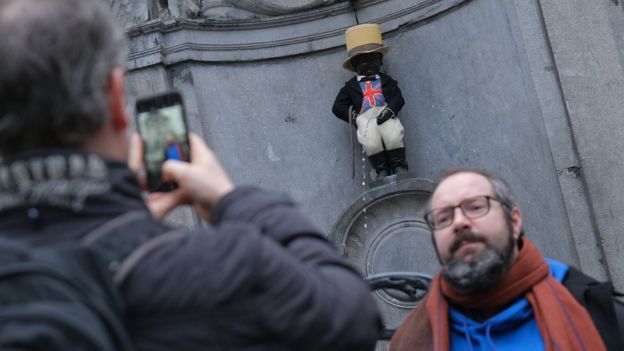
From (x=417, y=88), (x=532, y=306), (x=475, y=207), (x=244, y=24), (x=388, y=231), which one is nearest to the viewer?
(x=532, y=306)

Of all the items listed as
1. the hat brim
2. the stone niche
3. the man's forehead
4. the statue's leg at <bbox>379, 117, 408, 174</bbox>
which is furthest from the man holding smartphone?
the stone niche

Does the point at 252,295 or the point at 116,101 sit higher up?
the point at 116,101

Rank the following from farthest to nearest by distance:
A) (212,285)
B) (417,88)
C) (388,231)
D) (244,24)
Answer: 1. (244,24)
2. (417,88)
3. (388,231)
4. (212,285)

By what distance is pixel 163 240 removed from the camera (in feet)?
3.12

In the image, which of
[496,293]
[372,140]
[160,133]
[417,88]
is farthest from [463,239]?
[417,88]

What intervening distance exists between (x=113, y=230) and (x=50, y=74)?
0.56 ft

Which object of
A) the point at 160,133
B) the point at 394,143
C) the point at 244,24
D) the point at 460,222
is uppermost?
the point at 244,24

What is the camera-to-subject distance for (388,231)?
5.79m

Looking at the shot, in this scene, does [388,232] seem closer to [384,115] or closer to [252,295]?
[384,115]


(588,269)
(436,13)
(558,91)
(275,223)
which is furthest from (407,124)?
(275,223)

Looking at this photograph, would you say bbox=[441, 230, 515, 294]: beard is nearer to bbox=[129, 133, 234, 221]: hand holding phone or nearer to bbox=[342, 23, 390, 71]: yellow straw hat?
bbox=[129, 133, 234, 221]: hand holding phone

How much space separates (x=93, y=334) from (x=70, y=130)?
0.23 m

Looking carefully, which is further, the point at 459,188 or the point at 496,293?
the point at 459,188

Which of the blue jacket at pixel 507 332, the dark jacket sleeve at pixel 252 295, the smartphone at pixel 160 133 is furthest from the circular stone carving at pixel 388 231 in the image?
the dark jacket sleeve at pixel 252 295
